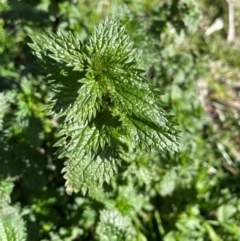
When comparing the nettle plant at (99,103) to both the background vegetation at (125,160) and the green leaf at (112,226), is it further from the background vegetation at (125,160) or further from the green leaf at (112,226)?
the green leaf at (112,226)

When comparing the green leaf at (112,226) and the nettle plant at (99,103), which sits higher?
the nettle plant at (99,103)

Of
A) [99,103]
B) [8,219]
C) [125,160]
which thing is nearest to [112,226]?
[125,160]

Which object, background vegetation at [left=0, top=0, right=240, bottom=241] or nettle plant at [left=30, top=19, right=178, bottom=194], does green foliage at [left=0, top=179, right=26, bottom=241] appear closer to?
background vegetation at [left=0, top=0, right=240, bottom=241]

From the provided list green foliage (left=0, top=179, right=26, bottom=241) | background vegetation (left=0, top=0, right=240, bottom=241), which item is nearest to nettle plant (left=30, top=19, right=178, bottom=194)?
background vegetation (left=0, top=0, right=240, bottom=241)

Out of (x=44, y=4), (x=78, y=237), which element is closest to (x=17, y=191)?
(x=78, y=237)

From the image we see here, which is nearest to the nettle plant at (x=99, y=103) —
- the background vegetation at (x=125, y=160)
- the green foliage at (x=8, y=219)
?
the background vegetation at (x=125, y=160)

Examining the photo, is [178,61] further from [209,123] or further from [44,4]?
[44,4]

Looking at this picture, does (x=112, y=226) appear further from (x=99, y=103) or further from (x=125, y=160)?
(x=99, y=103)

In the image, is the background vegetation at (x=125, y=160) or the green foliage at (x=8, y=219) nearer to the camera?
the green foliage at (x=8, y=219)
